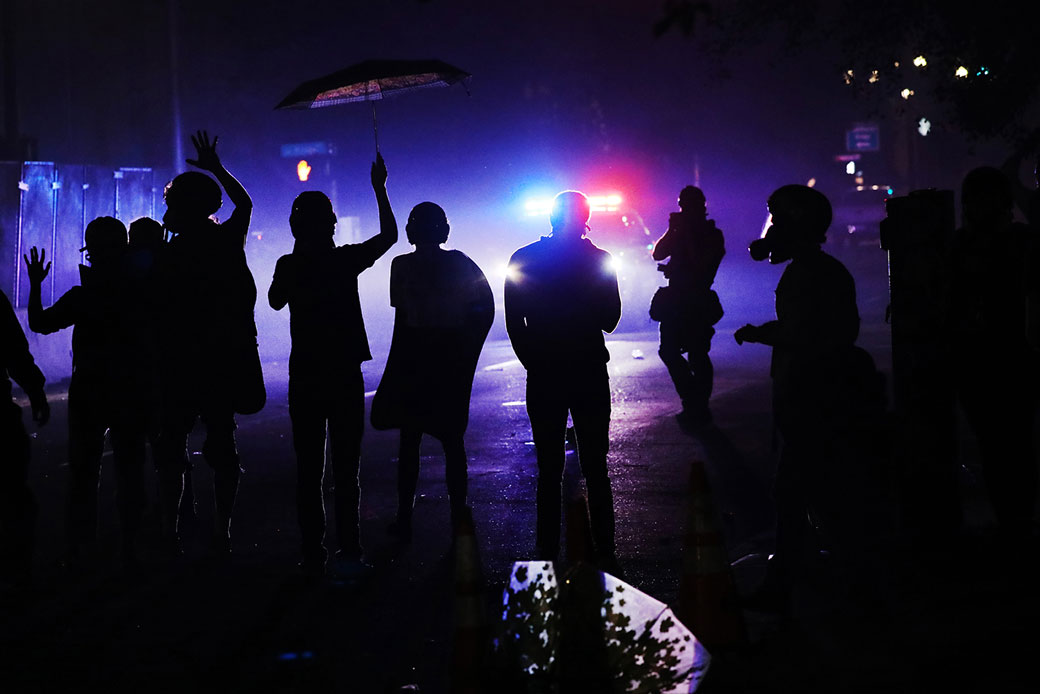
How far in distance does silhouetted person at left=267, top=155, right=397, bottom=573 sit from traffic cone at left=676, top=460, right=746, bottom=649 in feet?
7.22

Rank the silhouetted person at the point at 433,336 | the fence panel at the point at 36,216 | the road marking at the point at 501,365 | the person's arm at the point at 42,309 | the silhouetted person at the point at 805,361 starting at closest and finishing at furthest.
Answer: the silhouetted person at the point at 805,361 < the person's arm at the point at 42,309 < the silhouetted person at the point at 433,336 < the road marking at the point at 501,365 < the fence panel at the point at 36,216

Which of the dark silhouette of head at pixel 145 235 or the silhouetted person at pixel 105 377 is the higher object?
the dark silhouette of head at pixel 145 235

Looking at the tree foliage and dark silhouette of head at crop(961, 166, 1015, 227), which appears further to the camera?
the tree foliage

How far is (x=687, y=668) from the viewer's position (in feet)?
12.5

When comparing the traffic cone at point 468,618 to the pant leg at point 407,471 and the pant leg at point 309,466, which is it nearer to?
the pant leg at point 309,466

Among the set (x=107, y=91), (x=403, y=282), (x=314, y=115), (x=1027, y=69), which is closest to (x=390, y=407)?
(x=403, y=282)

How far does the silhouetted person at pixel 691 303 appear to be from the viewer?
11.0 metres

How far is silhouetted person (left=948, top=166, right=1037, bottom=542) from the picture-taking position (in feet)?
19.2

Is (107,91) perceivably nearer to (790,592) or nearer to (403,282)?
(403,282)

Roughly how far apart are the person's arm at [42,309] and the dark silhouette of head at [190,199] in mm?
662

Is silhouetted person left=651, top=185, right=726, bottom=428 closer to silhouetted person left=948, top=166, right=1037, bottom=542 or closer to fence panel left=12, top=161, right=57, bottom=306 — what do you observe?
silhouetted person left=948, top=166, right=1037, bottom=542

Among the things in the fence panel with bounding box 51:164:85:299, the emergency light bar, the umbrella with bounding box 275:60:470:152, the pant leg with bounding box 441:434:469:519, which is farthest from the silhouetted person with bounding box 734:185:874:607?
the emergency light bar

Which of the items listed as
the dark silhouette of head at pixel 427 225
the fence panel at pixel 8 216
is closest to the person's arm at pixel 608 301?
the dark silhouette of head at pixel 427 225

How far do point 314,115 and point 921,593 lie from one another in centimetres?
3812
